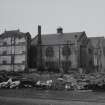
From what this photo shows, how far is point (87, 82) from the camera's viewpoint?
33.3 m

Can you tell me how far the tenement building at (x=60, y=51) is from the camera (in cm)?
5219

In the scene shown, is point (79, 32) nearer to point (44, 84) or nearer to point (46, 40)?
point (46, 40)

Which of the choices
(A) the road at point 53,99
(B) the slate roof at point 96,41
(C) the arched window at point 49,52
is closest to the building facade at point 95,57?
(B) the slate roof at point 96,41

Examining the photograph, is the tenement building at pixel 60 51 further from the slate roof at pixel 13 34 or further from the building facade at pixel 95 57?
the slate roof at pixel 13 34

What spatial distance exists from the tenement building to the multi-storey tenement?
392 centimetres

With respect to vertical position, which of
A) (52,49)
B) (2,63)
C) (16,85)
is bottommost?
(16,85)

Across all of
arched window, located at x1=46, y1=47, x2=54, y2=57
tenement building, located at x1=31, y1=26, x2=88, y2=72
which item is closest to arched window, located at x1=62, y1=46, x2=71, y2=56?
tenement building, located at x1=31, y1=26, x2=88, y2=72

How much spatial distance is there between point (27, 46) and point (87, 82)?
2298cm

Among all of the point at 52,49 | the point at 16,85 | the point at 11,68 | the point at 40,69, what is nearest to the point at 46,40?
the point at 52,49

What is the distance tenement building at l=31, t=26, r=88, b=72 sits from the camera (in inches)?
2055

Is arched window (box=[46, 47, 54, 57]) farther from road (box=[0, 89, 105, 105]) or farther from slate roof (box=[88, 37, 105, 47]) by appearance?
road (box=[0, 89, 105, 105])

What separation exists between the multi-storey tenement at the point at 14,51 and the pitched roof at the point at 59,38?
16.1 feet

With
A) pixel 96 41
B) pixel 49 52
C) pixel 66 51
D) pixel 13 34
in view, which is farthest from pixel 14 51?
pixel 96 41

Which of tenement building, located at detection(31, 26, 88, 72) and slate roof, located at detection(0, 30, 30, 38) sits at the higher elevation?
slate roof, located at detection(0, 30, 30, 38)
